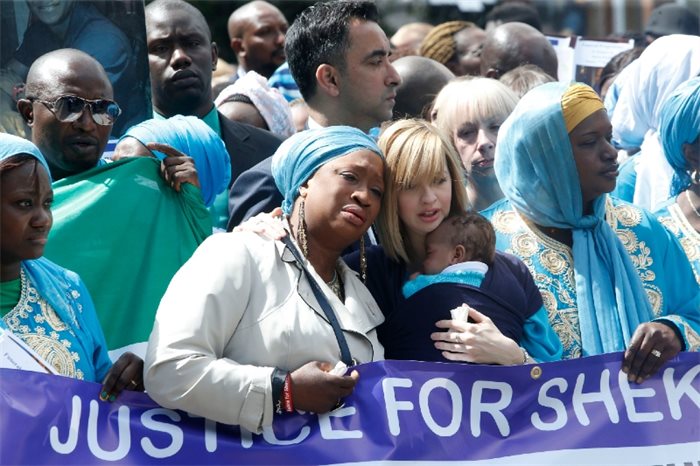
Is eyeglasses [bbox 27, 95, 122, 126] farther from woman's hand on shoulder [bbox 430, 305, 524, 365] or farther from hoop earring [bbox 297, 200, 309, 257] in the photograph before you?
woman's hand on shoulder [bbox 430, 305, 524, 365]

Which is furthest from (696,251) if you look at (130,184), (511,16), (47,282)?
(511,16)

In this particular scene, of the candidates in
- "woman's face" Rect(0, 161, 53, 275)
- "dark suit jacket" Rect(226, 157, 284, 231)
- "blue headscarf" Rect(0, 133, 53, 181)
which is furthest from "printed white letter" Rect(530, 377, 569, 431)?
"blue headscarf" Rect(0, 133, 53, 181)

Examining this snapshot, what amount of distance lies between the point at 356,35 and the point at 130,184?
1480 millimetres

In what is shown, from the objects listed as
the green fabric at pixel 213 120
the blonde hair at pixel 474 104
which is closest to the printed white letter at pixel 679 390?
the blonde hair at pixel 474 104

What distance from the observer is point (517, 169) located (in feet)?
16.1

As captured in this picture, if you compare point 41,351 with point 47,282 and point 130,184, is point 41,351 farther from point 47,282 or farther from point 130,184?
point 130,184

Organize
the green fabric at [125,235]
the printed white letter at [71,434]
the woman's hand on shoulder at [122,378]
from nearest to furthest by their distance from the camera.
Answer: the printed white letter at [71,434] → the woman's hand on shoulder at [122,378] → the green fabric at [125,235]

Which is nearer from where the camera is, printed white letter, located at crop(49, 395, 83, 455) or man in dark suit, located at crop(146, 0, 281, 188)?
printed white letter, located at crop(49, 395, 83, 455)

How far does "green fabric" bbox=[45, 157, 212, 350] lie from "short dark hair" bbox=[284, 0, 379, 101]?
119 centimetres

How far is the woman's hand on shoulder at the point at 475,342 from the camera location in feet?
13.7

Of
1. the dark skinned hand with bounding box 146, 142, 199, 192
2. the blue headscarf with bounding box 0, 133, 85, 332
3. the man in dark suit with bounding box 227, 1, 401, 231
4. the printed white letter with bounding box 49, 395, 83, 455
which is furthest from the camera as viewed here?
the man in dark suit with bounding box 227, 1, 401, 231

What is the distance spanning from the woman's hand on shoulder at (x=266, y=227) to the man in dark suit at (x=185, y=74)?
1677mm

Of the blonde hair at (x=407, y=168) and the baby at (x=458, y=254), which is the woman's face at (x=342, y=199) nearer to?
the blonde hair at (x=407, y=168)

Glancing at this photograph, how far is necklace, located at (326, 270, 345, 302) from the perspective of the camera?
423cm
